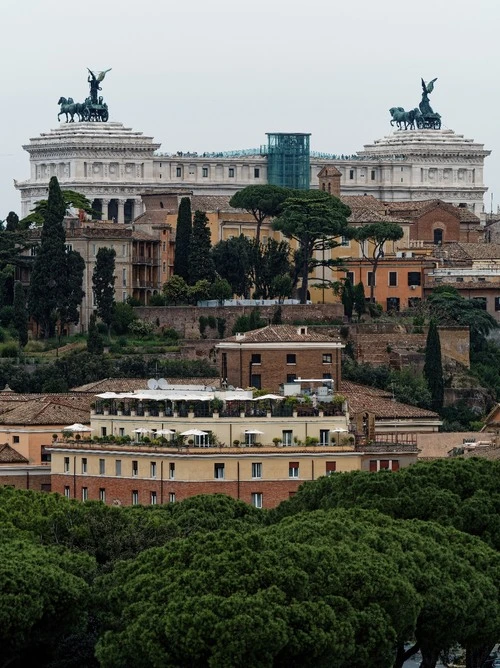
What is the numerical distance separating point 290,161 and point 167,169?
7044 millimetres

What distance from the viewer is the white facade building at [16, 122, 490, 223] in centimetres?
18225

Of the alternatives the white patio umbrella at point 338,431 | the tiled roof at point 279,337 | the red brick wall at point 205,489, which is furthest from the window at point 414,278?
the red brick wall at point 205,489

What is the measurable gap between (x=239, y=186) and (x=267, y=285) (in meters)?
43.1

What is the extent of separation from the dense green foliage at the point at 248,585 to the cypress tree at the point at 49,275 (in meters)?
50.0

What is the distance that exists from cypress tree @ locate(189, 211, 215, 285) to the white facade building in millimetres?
41707

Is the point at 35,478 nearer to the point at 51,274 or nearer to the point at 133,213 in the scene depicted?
the point at 51,274

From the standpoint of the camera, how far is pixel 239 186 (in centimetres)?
18275

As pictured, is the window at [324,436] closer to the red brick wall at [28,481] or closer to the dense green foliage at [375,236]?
the red brick wall at [28,481]

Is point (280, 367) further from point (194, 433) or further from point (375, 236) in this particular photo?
point (375, 236)

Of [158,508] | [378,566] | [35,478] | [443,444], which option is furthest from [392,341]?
[378,566]

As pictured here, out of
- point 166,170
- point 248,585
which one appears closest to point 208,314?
point 166,170

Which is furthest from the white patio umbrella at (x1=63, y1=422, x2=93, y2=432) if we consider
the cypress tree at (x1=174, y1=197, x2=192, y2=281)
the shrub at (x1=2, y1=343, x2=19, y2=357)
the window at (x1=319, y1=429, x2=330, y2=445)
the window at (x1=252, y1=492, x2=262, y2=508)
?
the cypress tree at (x1=174, y1=197, x2=192, y2=281)

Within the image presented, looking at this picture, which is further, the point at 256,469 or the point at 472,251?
the point at 472,251

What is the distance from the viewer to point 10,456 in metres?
98.4
